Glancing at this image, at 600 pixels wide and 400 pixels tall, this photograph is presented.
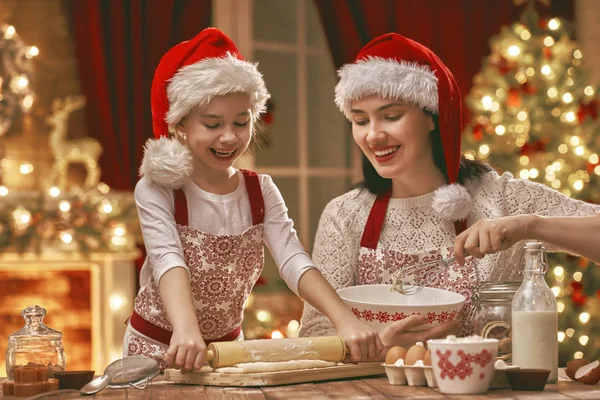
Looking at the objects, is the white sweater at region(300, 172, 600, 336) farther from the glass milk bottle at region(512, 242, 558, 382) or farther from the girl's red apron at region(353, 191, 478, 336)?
the glass milk bottle at region(512, 242, 558, 382)

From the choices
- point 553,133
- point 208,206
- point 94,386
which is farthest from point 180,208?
point 553,133

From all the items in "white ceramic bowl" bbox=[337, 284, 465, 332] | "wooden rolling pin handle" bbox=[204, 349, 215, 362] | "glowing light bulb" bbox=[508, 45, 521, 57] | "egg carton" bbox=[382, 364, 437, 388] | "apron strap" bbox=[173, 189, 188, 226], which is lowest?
"egg carton" bbox=[382, 364, 437, 388]

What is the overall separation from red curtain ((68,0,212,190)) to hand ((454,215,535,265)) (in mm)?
3110

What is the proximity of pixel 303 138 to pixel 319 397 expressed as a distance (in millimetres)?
3689

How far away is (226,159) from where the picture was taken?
181 centimetres

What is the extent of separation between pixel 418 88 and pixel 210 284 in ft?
2.13

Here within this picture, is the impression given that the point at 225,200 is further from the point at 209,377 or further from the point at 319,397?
the point at 319,397

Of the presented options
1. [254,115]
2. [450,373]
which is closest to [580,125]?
[254,115]

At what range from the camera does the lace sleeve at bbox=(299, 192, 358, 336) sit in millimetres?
2023

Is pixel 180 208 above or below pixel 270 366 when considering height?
above

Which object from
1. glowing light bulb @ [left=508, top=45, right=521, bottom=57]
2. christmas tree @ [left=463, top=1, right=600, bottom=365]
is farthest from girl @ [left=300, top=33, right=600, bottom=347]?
glowing light bulb @ [left=508, top=45, right=521, bottom=57]

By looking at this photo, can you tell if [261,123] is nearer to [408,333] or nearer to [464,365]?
[408,333]

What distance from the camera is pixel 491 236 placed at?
151 centimetres

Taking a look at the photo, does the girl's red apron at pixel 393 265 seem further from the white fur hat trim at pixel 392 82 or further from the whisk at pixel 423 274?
the white fur hat trim at pixel 392 82
